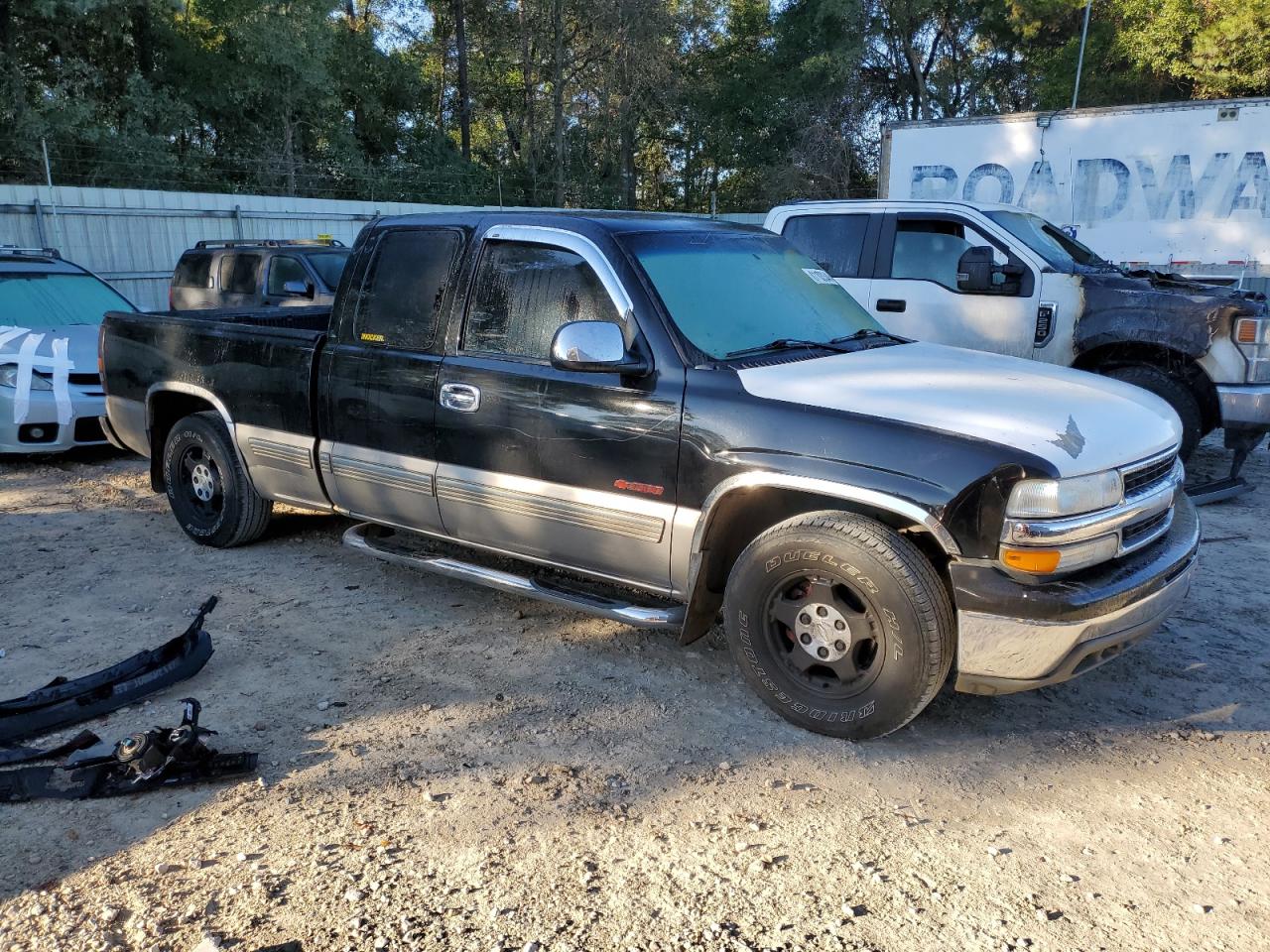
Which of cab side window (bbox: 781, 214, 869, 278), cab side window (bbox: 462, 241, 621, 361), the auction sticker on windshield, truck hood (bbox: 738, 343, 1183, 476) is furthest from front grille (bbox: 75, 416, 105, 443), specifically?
truck hood (bbox: 738, 343, 1183, 476)

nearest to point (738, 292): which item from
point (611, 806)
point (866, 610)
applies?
point (866, 610)

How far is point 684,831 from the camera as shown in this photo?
10.6 ft

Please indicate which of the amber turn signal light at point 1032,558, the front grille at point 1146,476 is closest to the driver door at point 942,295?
the front grille at point 1146,476

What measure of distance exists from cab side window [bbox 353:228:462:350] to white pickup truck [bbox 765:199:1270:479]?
455 centimetres

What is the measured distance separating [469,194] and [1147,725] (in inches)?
981

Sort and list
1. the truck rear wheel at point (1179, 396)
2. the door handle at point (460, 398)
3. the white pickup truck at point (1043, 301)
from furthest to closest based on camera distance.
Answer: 1. the truck rear wheel at point (1179, 396)
2. the white pickup truck at point (1043, 301)
3. the door handle at point (460, 398)

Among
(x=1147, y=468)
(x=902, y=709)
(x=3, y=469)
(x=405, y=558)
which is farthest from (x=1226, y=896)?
(x=3, y=469)

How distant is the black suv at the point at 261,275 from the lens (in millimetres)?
11422

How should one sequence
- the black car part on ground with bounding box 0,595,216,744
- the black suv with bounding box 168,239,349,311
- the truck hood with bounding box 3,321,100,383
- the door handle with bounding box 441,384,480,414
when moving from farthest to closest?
the black suv with bounding box 168,239,349,311, the truck hood with bounding box 3,321,100,383, the door handle with bounding box 441,384,480,414, the black car part on ground with bounding box 0,595,216,744

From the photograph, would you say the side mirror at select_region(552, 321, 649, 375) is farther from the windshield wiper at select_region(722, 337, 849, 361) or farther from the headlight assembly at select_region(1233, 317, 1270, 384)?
the headlight assembly at select_region(1233, 317, 1270, 384)

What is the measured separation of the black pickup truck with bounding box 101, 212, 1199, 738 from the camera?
135 inches

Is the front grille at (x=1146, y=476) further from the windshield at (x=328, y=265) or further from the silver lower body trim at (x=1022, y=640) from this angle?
the windshield at (x=328, y=265)

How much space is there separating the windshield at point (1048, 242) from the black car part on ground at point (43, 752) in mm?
7128

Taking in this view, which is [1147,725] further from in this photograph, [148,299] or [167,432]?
[148,299]
